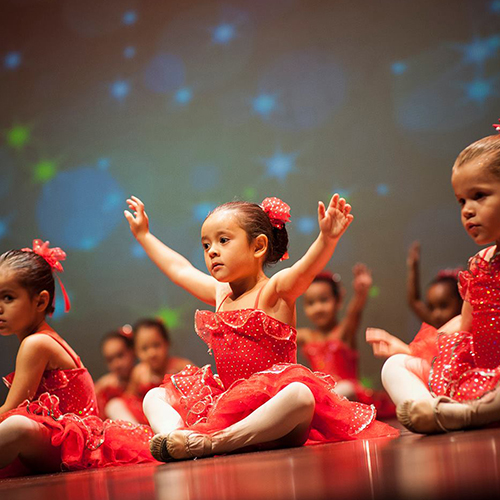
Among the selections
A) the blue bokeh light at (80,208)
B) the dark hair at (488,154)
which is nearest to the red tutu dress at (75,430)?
the dark hair at (488,154)

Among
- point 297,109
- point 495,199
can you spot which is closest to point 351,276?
point 297,109

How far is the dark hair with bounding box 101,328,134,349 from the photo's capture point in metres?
4.44

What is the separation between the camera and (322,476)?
1.06 metres

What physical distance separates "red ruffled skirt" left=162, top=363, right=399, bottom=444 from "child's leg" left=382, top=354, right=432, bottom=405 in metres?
0.12

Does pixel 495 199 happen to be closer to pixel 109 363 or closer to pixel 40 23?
pixel 109 363

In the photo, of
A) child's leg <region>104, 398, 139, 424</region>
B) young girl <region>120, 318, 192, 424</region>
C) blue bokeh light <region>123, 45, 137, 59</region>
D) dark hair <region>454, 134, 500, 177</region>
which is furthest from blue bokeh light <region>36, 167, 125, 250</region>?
dark hair <region>454, 134, 500, 177</region>

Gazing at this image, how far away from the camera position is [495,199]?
170 cm

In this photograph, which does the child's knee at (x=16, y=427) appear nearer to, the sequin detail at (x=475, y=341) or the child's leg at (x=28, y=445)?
the child's leg at (x=28, y=445)

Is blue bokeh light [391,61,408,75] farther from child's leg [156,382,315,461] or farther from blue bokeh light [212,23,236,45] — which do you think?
child's leg [156,382,315,461]

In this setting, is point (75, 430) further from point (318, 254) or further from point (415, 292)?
point (415, 292)

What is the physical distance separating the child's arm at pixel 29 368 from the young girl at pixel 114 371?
222cm

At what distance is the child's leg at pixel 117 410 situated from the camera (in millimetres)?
4395

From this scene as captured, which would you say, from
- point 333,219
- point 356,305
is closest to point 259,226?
point 333,219

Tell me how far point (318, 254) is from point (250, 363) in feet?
1.16
